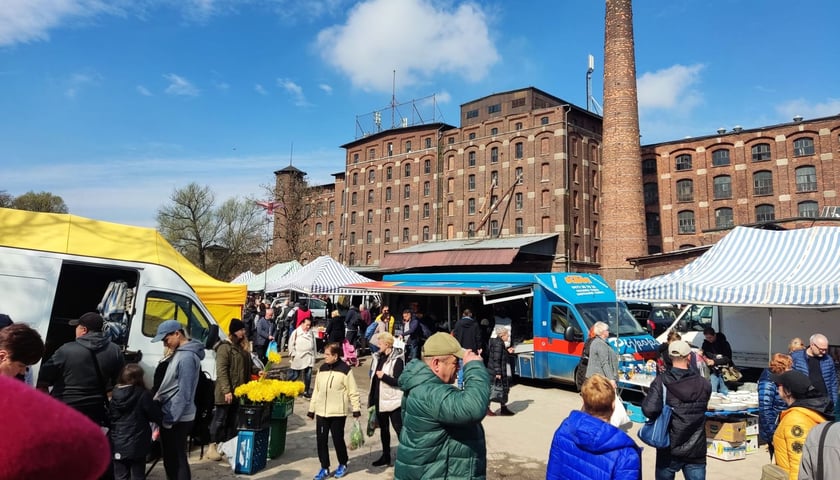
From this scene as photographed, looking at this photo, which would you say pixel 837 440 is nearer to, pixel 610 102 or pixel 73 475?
pixel 73 475

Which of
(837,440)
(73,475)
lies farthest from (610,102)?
(73,475)

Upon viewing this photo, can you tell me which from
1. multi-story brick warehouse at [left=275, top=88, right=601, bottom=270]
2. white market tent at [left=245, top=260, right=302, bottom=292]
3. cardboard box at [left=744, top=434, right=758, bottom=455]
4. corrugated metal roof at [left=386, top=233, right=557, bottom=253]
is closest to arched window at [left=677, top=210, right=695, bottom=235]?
multi-story brick warehouse at [left=275, top=88, right=601, bottom=270]

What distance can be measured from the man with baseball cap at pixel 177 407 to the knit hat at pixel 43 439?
4.74 meters

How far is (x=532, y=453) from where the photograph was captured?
748cm

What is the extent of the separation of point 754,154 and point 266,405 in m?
45.9

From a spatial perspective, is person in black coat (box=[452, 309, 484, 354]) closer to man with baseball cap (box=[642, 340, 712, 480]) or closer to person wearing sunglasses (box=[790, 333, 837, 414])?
person wearing sunglasses (box=[790, 333, 837, 414])

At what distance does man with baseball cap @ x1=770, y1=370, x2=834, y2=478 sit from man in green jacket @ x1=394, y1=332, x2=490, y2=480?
8.48 feet

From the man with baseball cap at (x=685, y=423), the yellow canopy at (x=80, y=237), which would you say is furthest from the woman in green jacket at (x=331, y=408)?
the yellow canopy at (x=80, y=237)

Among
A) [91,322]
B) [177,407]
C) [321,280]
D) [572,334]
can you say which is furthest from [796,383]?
[321,280]

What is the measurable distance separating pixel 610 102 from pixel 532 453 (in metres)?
34.7

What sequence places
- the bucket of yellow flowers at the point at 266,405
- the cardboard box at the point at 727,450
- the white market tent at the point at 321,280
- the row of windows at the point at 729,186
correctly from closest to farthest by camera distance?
the bucket of yellow flowers at the point at 266,405 < the cardboard box at the point at 727,450 < the white market tent at the point at 321,280 < the row of windows at the point at 729,186

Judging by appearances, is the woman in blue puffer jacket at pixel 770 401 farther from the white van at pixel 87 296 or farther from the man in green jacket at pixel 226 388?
the white van at pixel 87 296

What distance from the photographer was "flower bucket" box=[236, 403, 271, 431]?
20.6 feet

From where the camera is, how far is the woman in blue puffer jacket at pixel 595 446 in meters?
3.07
